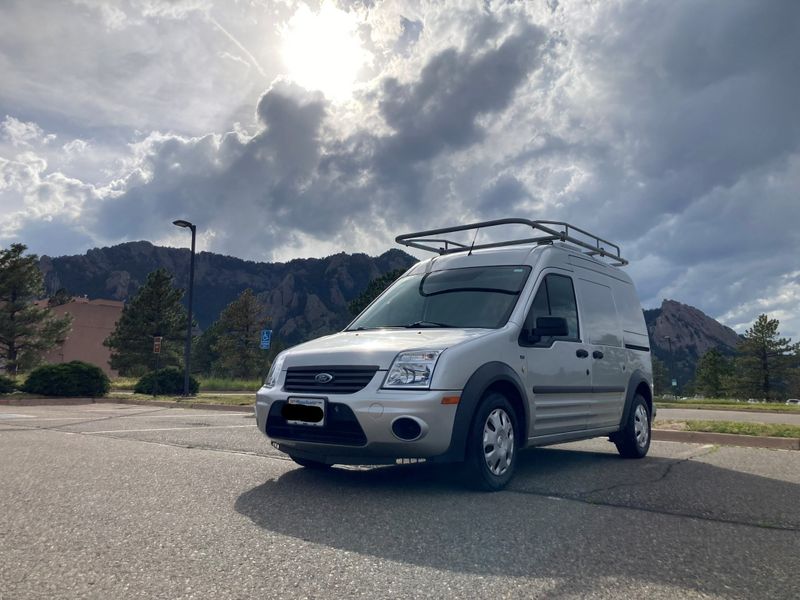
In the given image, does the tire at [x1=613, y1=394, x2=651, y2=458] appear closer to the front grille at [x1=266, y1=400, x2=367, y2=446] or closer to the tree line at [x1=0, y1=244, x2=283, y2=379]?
the front grille at [x1=266, y1=400, x2=367, y2=446]

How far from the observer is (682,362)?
13325 centimetres

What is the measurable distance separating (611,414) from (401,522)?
3797 mm

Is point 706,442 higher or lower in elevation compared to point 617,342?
lower

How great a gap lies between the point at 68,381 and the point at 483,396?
798 inches

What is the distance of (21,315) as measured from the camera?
137 ft

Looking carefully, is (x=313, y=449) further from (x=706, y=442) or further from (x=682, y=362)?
(x=682, y=362)

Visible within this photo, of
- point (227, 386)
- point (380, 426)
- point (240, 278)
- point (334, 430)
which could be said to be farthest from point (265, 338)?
point (240, 278)

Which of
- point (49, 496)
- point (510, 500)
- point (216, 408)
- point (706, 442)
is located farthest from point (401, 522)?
point (216, 408)

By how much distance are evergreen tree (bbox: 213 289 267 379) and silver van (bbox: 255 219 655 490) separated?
185ft

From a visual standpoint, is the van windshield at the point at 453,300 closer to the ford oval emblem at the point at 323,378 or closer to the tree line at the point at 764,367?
the ford oval emblem at the point at 323,378

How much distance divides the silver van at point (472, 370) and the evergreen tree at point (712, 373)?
81530 millimetres

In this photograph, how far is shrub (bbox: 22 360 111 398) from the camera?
67.8ft

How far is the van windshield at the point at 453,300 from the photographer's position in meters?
5.42

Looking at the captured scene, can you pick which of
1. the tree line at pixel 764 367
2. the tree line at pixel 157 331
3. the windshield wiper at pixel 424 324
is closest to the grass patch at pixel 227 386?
the tree line at pixel 157 331
